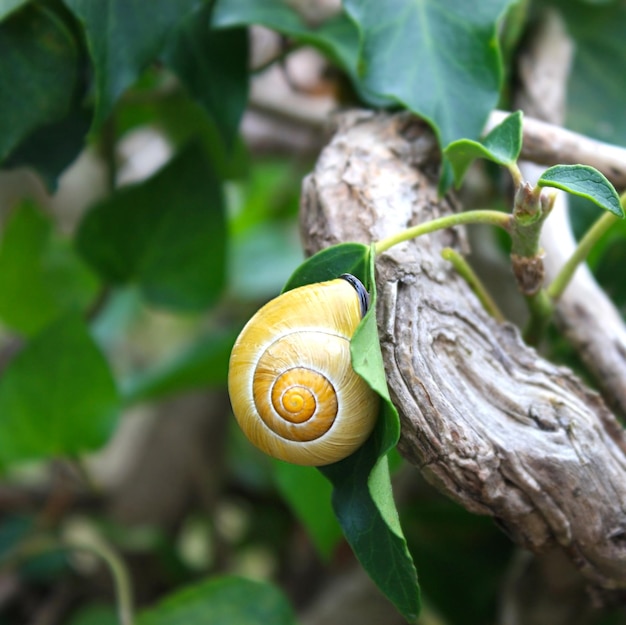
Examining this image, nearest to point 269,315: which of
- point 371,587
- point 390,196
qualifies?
point 390,196

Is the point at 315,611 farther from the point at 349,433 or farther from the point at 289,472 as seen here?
the point at 349,433

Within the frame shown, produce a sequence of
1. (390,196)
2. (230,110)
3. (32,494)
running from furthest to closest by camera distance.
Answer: (32,494) → (230,110) → (390,196)

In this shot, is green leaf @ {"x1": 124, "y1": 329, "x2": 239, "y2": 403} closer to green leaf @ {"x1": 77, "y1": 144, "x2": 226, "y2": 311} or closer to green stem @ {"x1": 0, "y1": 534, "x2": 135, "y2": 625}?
green leaf @ {"x1": 77, "y1": 144, "x2": 226, "y2": 311}

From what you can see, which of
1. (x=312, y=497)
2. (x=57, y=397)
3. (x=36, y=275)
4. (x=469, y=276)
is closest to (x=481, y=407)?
(x=469, y=276)

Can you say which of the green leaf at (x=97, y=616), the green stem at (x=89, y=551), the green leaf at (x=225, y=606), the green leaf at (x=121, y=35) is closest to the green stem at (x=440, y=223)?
the green leaf at (x=121, y=35)

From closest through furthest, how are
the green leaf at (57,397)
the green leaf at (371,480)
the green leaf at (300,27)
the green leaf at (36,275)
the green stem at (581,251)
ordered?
the green leaf at (371,480)
the green stem at (581,251)
the green leaf at (300,27)
the green leaf at (57,397)
the green leaf at (36,275)

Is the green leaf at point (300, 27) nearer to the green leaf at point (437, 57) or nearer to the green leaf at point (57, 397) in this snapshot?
the green leaf at point (437, 57)
